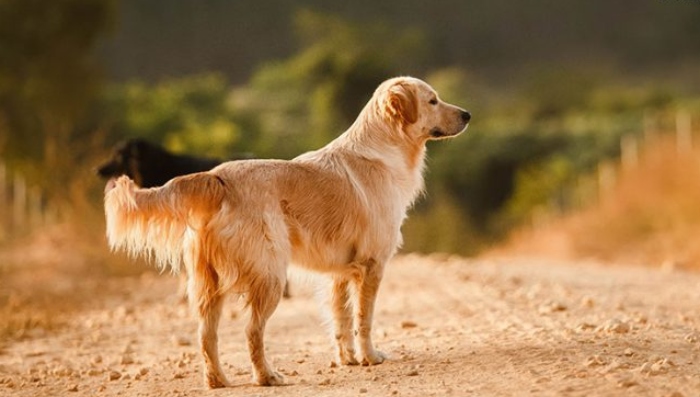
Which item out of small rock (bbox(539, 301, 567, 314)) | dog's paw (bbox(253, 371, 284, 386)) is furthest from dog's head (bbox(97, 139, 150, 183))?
dog's paw (bbox(253, 371, 284, 386))

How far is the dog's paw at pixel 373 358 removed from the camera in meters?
8.19

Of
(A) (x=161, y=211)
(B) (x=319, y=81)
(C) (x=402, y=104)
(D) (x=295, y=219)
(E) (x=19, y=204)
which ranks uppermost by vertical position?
(B) (x=319, y=81)

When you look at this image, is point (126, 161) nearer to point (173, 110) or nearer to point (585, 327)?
point (585, 327)

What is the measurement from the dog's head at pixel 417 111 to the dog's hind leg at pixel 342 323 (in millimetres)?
1243

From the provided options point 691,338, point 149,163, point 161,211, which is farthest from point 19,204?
point 691,338

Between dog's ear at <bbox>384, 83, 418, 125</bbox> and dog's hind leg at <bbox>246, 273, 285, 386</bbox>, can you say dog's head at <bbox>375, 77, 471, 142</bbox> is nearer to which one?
dog's ear at <bbox>384, 83, 418, 125</bbox>

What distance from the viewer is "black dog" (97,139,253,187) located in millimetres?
13422

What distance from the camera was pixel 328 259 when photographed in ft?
26.6

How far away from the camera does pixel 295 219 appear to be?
7836 millimetres

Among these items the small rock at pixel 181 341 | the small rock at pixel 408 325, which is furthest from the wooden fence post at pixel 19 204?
the small rock at pixel 408 325

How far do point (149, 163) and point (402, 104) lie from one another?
225 inches

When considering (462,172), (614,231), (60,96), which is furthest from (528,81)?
(614,231)

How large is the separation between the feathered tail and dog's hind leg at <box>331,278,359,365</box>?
4.70ft

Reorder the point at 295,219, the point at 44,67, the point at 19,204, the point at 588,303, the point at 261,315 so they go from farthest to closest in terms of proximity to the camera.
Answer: the point at 44,67 → the point at 19,204 → the point at 588,303 → the point at 295,219 → the point at 261,315
